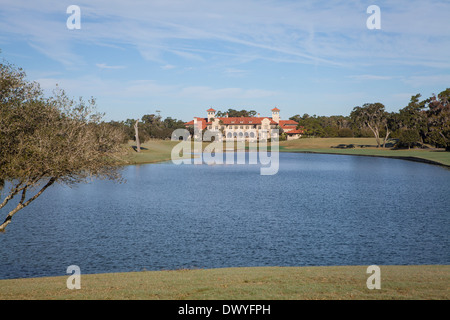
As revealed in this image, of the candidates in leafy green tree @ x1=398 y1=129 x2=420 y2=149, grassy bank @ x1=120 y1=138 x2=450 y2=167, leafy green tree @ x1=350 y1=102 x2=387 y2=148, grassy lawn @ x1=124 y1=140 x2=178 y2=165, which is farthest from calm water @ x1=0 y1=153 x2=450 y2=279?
leafy green tree @ x1=350 y1=102 x2=387 y2=148

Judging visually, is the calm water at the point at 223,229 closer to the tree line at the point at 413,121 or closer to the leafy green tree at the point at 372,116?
the tree line at the point at 413,121

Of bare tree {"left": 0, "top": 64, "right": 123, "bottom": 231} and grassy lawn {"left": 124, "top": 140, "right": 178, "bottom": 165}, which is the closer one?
bare tree {"left": 0, "top": 64, "right": 123, "bottom": 231}

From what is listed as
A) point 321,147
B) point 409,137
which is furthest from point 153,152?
point 409,137

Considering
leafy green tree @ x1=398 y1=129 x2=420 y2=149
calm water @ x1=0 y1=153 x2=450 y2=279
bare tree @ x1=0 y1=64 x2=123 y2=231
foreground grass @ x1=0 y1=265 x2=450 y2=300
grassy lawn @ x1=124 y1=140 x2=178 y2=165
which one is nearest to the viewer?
foreground grass @ x1=0 y1=265 x2=450 y2=300

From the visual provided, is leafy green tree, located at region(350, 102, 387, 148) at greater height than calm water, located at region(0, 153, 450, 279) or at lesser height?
greater

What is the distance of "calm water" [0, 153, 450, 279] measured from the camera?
21156 mm

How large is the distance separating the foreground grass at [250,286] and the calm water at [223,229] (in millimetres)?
4485

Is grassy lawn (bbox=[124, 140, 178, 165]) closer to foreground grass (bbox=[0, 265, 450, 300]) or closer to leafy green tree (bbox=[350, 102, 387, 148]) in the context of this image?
foreground grass (bbox=[0, 265, 450, 300])

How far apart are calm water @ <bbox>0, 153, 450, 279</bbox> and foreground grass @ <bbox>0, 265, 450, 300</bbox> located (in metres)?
4.48

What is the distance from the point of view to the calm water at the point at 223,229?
69.4 ft

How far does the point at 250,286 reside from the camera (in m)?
13.1

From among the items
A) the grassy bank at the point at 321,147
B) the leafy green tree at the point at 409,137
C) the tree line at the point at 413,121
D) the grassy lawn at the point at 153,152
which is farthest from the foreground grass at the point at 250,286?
the leafy green tree at the point at 409,137

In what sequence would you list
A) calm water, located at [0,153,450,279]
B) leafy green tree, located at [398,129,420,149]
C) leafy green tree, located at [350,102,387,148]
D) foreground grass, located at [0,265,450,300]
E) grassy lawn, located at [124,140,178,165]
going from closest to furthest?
foreground grass, located at [0,265,450,300]
calm water, located at [0,153,450,279]
grassy lawn, located at [124,140,178,165]
leafy green tree, located at [398,129,420,149]
leafy green tree, located at [350,102,387,148]
